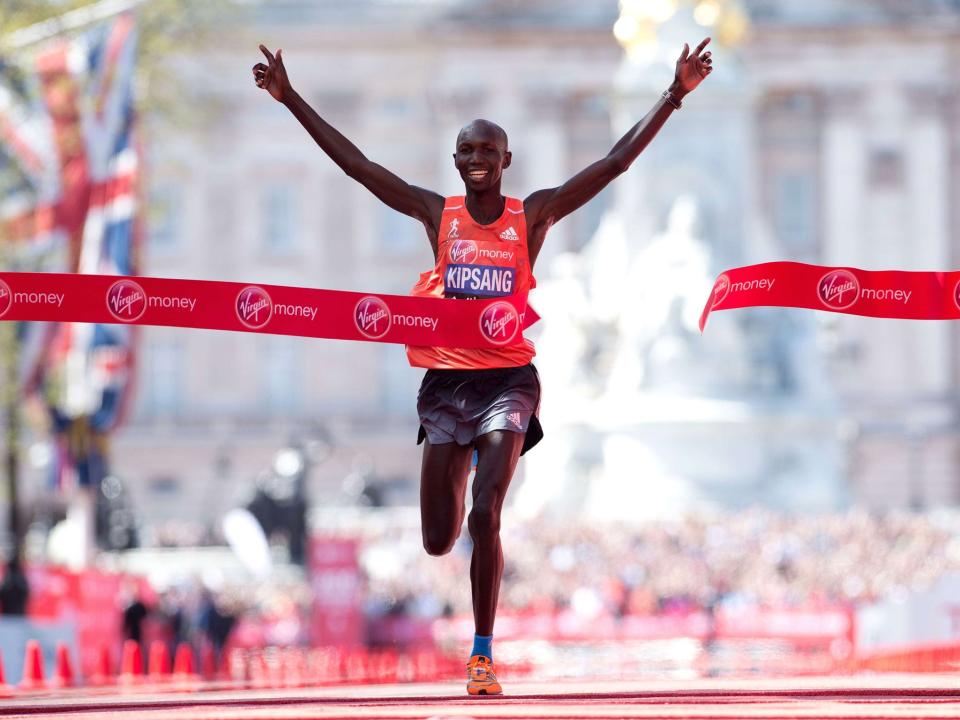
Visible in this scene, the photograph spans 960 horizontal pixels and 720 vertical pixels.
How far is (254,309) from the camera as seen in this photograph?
10727mm

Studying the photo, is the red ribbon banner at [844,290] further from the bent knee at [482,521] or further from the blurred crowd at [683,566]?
the blurred crowd at [683,566]

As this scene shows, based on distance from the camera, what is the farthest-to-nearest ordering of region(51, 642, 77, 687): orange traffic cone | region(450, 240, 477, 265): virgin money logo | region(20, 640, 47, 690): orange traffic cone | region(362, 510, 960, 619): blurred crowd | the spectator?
region(362, 510, 960, 619): blurred crowd
the spectator
region(51, 642, 77, 687): orange traffic cone
region(20, 640, 47, 690): orange traffic cone
region(450, 240, 477, 265): virgin money logo

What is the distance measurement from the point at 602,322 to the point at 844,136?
3963cm

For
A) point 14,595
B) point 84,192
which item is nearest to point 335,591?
point 14,595

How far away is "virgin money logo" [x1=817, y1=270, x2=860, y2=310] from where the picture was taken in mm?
11242

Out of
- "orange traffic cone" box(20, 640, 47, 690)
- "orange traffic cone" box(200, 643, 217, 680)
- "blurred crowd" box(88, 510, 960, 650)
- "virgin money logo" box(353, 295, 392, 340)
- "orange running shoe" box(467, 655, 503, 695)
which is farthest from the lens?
"blurred crowd" box(88, 510, 960, 650)

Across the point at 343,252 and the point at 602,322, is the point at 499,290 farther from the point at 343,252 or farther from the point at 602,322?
the point at 343,252

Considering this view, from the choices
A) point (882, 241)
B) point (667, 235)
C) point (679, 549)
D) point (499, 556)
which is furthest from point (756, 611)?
point (882, 241)

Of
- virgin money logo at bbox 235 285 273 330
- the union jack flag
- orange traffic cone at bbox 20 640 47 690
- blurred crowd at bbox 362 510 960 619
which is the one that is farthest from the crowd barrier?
virgin money logo at bbox 235 285 273 330

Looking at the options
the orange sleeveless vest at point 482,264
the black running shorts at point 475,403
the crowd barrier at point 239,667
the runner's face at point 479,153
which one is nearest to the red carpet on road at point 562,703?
the black running shorts at point 475,403

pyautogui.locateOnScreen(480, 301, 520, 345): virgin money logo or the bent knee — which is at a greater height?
pyautogui.locateOnScreen(480, 301, 520, 345): virgin money logo

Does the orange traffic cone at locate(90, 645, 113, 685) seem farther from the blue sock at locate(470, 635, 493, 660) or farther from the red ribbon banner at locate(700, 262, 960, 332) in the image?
the blue sock at locate(470, 635, 493, 660)

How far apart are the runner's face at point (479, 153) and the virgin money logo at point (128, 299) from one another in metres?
1.70

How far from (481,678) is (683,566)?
82.9 feet
